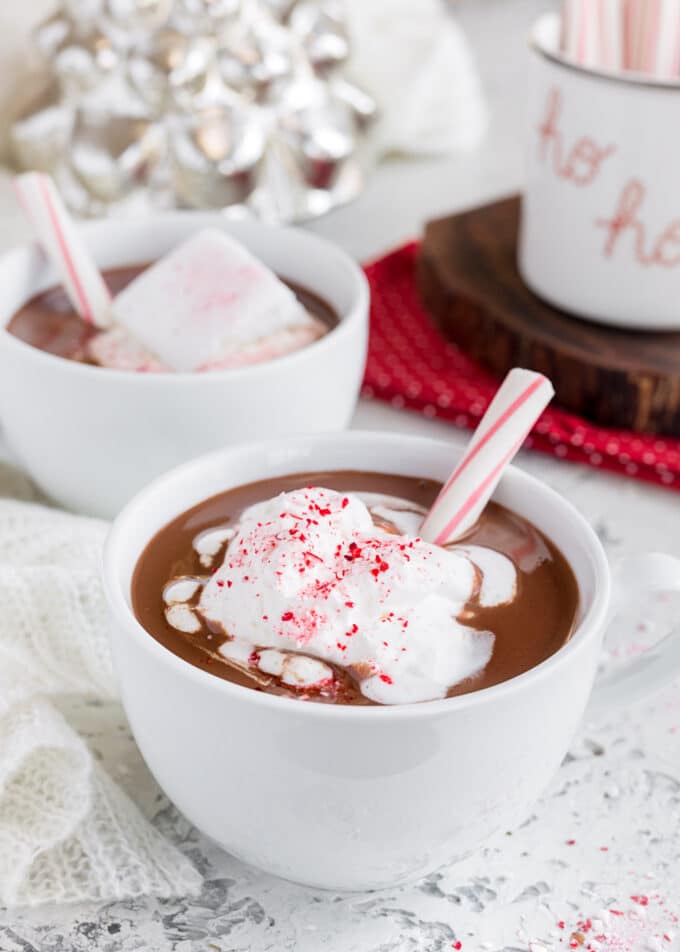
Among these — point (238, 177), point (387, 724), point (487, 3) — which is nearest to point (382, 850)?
point (387, 724)

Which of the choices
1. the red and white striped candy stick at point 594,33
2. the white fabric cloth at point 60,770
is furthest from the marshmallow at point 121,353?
the red and white striped candy stick at point 594,33

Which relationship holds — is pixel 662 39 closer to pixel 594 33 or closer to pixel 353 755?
pixel 594 33

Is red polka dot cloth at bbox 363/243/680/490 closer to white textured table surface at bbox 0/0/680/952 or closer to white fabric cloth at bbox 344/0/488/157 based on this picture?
white textured table surface at bbox 0/0/680/952

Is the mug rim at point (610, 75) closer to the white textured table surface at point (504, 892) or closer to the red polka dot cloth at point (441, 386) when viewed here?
the red polka dot cloth at point (441, 386)

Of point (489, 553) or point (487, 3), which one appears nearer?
point (489, 553)

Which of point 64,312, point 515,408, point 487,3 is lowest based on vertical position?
point 487,3

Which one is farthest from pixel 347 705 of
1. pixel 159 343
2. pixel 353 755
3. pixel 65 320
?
pixel 65 320

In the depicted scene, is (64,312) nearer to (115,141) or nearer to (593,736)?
(115,141)
